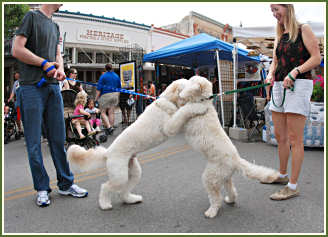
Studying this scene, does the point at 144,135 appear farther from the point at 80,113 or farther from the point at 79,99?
the point at 79,99

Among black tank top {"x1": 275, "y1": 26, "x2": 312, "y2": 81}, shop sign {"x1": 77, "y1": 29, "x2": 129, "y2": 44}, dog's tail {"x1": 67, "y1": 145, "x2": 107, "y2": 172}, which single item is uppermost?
shop sign {"x1": 77, "y1": 29, "x2": 129, "y2": 44}

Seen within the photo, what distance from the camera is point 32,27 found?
8.75 feet

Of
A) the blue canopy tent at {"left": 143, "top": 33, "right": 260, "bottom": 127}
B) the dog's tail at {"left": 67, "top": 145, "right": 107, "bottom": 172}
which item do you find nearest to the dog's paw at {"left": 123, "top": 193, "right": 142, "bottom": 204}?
the dog's tail at {"left": 67, "top": 145, "right": 107, "bottom": 172}

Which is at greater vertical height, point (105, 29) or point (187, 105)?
point (105, 29)

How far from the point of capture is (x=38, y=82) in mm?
2771

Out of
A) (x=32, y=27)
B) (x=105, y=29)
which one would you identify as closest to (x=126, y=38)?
(x=105, y=29)

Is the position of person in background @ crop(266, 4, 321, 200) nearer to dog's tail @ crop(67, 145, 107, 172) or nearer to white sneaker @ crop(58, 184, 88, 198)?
dog's tail @ crop(67, 145, 107, 172)

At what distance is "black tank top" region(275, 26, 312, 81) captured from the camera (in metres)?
2.73

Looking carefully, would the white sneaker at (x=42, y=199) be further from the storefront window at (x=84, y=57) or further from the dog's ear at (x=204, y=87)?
the storefront window at (x=84, y=57)

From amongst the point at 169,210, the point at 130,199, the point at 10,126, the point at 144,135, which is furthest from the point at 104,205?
the point at 10,126

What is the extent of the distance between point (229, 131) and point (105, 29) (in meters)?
15.1

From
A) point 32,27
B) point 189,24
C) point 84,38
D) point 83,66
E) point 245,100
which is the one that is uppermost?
point 189,24

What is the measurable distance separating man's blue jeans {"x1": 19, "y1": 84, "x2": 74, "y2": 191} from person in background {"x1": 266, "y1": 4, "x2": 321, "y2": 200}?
2.55 m

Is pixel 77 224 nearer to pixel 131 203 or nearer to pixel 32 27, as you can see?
pixel 131 203
